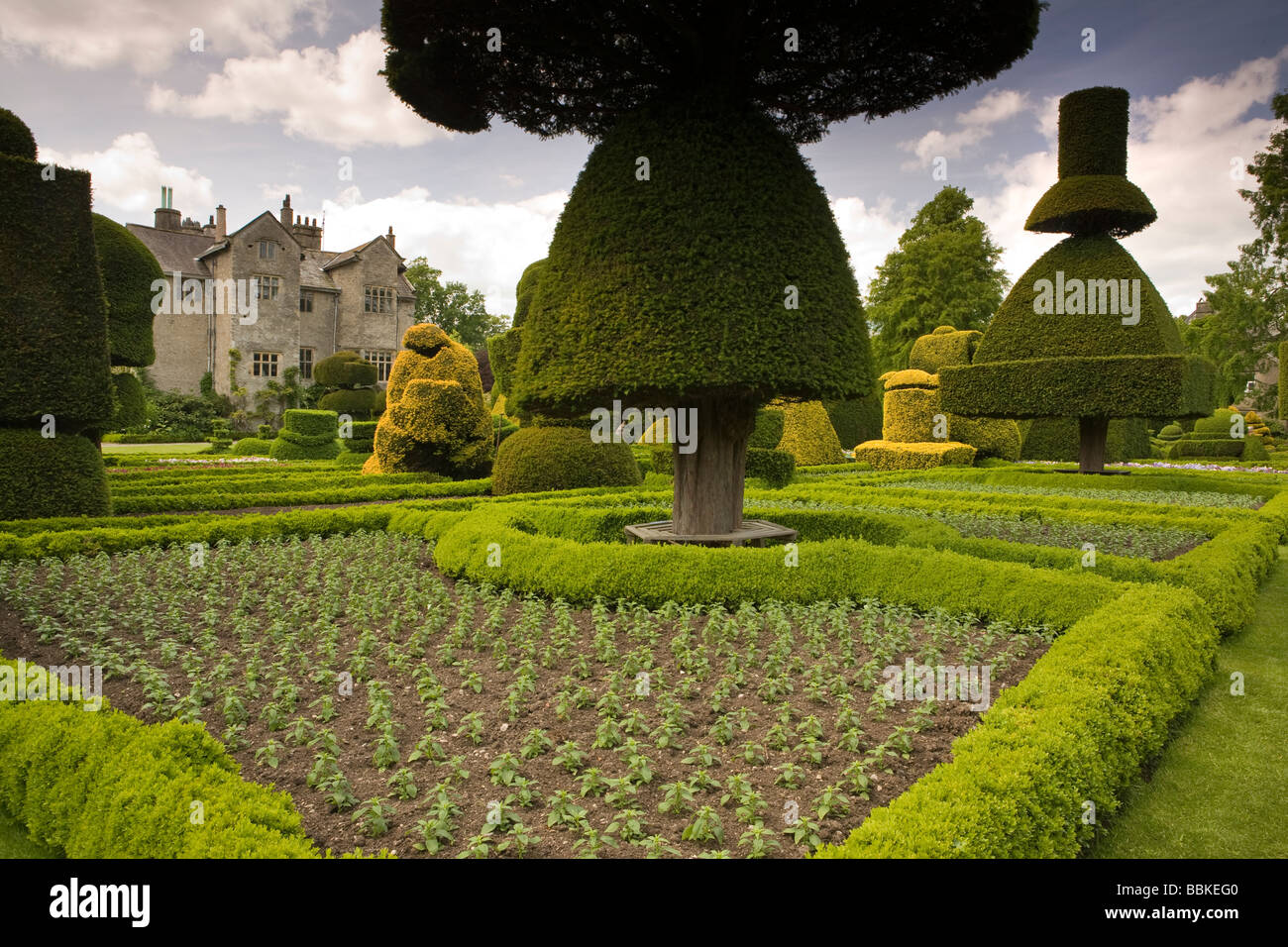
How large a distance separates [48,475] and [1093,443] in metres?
19.9

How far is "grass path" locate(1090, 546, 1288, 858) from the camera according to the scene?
321 cm

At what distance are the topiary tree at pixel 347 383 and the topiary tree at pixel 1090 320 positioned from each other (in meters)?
23.5

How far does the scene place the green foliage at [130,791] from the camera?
2684 millimetres

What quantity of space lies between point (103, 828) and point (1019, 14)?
32.2ft

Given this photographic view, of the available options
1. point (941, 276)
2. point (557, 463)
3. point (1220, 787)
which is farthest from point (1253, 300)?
point (1220, 787)

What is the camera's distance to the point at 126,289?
47.0ft

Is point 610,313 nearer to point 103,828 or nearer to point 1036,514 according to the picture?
point 103,828

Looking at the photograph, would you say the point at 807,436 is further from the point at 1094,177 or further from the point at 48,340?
the point at 48,340

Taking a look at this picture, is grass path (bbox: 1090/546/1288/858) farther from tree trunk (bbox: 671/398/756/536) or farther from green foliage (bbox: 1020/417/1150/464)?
green foliage (bbox: 1020/417/1150/464)

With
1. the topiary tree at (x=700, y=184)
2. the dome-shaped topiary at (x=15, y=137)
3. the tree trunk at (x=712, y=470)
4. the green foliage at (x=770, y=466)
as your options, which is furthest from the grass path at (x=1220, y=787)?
the dome-shaped topiary at (x=15, y=137)

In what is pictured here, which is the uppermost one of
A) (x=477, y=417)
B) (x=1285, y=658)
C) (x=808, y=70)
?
(x=808, y=70)

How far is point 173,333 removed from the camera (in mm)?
38406

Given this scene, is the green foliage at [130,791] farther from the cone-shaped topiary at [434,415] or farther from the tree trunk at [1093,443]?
the tree trunk at [1093,443]

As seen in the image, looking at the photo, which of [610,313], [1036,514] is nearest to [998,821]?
[610,313]
